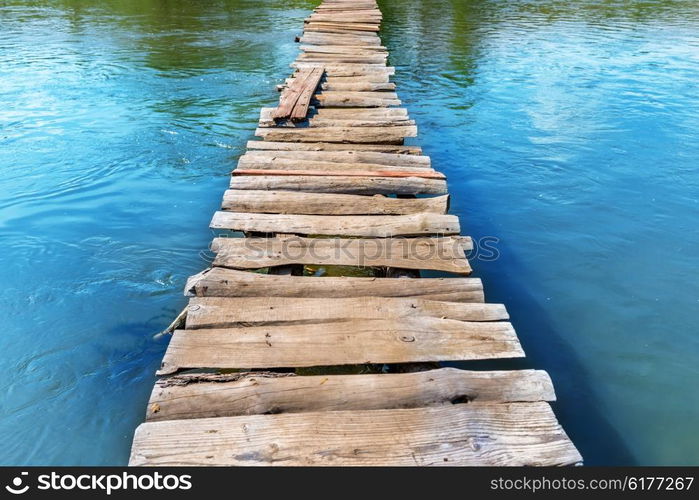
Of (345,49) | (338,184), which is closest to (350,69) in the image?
(345,49)

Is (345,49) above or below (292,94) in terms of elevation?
above

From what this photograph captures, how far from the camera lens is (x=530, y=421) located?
3.08 metres

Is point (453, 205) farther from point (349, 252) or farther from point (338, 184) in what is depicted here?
point (349, 252)

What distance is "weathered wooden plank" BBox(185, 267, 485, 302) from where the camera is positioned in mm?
4230

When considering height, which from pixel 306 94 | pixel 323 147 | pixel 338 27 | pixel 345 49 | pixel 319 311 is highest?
pixel 338 27

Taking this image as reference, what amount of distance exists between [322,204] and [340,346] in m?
2.26

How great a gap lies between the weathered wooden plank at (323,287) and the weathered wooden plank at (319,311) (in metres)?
0.11

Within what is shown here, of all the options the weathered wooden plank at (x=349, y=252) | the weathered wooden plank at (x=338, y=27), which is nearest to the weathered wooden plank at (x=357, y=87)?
the weathered wooden plank at (x=349, y=252)

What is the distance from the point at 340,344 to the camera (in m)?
3.66

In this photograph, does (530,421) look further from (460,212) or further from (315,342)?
(460,212)

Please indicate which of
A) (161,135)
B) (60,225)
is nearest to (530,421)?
(60,225)

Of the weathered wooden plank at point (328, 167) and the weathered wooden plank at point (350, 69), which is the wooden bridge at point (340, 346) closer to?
Result: the weathered wooden plank at point (328, 167)

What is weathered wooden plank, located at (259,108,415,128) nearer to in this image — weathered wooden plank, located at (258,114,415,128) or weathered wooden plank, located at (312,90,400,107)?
weathered wooden plank, located at (258,114,415,128)
